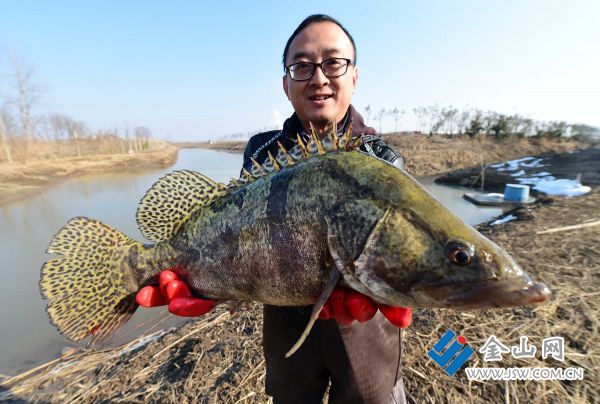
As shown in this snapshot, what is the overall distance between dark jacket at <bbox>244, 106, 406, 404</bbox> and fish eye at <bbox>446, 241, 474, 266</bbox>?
112 centimetres

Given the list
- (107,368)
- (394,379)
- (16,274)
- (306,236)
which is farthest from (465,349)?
(16,274)

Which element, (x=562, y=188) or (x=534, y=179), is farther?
(x=534, y=179)

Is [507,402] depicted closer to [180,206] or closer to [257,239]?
[257,239]

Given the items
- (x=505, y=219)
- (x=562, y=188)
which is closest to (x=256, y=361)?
(x=505, y=219)

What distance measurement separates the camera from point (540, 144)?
37250mm

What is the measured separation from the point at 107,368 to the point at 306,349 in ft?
12.0

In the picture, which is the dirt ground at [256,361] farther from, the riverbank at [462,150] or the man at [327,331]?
the riverbank at [462,150]

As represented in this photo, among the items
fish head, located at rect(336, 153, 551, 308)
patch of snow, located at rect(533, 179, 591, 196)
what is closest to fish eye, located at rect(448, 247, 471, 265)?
fish head, located at rect(336, 153, 551, 308)

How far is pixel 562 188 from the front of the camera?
46.9 feet

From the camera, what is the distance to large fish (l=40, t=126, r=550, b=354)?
146 cm

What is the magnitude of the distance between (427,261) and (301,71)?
2.09 meters

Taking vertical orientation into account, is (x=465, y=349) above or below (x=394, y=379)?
below

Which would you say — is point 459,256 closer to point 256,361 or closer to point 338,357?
point 338,357
